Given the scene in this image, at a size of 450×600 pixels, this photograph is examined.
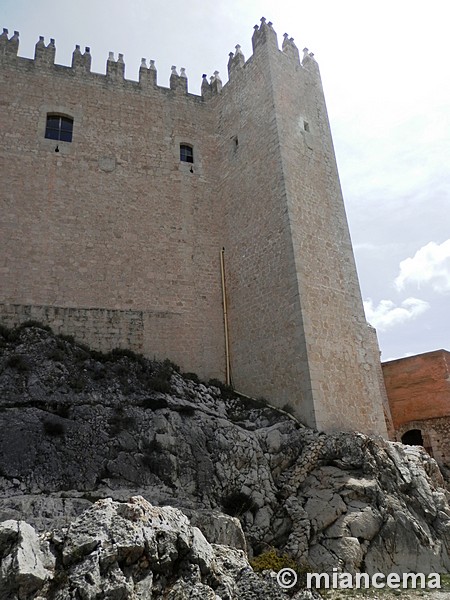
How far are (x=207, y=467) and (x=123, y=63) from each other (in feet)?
45.4

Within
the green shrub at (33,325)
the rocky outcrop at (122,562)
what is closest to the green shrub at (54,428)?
the green shrub at (33,325)

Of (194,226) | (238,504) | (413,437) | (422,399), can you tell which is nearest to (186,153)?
(194,226)

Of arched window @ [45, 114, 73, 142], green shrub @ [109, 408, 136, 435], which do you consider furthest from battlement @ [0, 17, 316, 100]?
green shrub @ [109, 408, 136, 435]

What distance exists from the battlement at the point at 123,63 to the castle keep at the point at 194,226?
0.06 metres

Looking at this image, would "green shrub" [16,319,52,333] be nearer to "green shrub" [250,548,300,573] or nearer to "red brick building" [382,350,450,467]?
"green shrub" [250,548,300,573]

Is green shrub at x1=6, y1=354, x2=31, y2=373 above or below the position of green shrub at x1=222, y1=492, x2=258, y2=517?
above

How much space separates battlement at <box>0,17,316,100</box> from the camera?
623 inches

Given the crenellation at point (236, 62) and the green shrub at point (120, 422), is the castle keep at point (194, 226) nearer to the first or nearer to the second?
the crenellation at point (236, 62)

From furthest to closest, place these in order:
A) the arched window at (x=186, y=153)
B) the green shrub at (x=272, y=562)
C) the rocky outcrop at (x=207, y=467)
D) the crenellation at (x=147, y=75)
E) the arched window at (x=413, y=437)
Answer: the arched window at (x=413, y=437) → the crenellation at (x=147, y=75) → the arched window at (x=186, y=153) → the rocky outcrop at (x=207, y=467) → the green shrub at (x=272, y=562)

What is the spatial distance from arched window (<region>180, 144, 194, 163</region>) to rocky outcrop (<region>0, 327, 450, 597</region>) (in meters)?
7.75

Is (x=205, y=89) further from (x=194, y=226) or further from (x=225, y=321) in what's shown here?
(x=225, y=321)

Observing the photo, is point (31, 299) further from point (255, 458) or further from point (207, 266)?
point (255, 458)

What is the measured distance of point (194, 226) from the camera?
15.8 m

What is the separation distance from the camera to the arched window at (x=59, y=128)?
1529 cm
